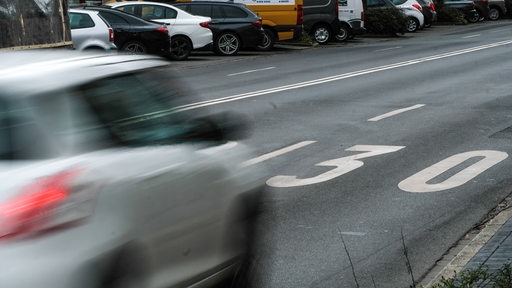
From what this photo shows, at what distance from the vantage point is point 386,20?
39719 millimetres

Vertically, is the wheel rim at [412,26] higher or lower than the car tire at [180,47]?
lower

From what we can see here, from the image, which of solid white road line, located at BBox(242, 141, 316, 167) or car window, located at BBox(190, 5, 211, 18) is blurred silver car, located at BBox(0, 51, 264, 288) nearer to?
solid white road line, located at BBox(242, 141, 316, 167)

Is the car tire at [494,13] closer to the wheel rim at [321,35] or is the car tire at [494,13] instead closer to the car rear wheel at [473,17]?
the car rear wheel at [473,17]

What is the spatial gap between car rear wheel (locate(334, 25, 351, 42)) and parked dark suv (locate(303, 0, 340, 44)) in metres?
0.68

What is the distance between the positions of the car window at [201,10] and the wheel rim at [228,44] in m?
0.81

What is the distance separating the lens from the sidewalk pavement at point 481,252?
261 inches

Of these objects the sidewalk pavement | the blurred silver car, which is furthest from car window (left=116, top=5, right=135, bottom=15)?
Result: the blurred silver car

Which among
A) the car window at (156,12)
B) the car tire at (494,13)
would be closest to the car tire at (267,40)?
the car window at (156,12)

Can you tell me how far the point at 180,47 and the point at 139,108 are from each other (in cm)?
2361

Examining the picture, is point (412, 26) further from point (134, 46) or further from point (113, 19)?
point (113, 19)

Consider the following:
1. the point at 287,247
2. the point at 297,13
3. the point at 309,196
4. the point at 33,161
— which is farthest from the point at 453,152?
the point at 297,13

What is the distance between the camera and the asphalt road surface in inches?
287

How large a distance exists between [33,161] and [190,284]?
1111mm

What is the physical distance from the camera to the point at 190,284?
5.09m
